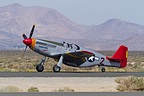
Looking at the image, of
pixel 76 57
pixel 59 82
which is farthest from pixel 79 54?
pixel 59 82

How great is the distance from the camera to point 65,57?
3753 cm

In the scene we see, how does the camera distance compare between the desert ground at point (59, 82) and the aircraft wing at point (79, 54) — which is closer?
the desert ground at point (59, 82)

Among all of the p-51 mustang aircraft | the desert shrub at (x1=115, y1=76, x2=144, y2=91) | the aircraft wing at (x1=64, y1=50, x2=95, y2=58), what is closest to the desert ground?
the desert shrub at (x1=115, y1=76, x2=144, y2=91)

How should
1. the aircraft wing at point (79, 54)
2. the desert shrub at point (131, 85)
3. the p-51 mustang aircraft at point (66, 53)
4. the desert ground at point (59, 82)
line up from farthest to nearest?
the p-51 mustang aircraft at point (66, 53), the aircraft wing at point (79, 54), the desert ground at point (59, 82), the desert shrub at point (131, 85)

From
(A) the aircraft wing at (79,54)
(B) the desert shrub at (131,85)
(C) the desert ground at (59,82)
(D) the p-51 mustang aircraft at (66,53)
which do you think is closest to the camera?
(B) the desert shrub at (131,85)

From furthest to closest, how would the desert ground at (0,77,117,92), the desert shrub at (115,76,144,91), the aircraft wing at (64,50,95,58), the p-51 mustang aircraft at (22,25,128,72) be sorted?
the p-51 mustang aircraft at (22,25,128,72) → the aircraft wing at (64,50,95,58) → the desert ground at (0,77,117,92) → the desert shrub at (115,76,144,91)

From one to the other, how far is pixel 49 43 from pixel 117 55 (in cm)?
633

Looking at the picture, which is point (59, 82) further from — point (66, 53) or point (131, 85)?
point (66, 53)

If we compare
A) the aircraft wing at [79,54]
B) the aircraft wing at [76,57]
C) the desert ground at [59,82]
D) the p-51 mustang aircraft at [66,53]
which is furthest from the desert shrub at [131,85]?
the p-51 mustang aircraft at [66,53]

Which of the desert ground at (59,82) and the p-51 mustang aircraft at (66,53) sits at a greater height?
the p-51 mustang aircraft at (66,53)

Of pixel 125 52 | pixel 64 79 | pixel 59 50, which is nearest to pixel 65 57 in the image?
pixel 59 50

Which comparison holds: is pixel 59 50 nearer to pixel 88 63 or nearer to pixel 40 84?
pixel 88 63

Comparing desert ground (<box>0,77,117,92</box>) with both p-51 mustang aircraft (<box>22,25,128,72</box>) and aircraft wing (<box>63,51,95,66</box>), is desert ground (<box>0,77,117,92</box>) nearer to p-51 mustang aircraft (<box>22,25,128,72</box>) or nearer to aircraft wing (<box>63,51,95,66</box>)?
aircraft wing (<box>63,51,95,66</box>)

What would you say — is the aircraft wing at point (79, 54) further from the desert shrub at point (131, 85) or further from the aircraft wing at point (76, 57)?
the desert shrub at point (131, 85)
